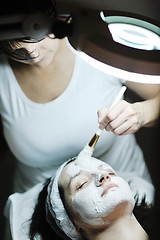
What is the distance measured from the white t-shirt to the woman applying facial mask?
0.23 feet

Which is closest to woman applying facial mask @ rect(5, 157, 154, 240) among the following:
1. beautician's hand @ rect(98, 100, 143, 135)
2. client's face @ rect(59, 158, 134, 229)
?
client's face @ rect(59, 158, 134, 229)

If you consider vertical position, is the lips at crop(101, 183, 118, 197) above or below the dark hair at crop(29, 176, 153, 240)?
above

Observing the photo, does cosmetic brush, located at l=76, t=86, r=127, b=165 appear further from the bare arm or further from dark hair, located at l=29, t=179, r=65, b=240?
dark hair, located at l=29, t=179, r=65, b=240

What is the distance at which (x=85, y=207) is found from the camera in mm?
958

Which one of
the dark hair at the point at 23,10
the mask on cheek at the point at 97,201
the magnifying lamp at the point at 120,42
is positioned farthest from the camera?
the mask on cheek at the point at 97,201

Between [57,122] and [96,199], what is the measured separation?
0.28 m

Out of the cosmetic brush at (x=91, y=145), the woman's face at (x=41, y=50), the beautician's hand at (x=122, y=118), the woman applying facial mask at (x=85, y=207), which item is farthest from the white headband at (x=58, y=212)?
the woman's face at (x=41, y=50)

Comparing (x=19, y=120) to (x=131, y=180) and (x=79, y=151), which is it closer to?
(x=79, y=151)

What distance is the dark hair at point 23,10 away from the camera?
0.78 m

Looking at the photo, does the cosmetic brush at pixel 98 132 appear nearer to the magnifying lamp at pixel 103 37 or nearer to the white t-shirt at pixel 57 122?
the white t-shirt at pixel 57 122

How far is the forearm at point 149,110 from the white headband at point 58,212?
311 mm

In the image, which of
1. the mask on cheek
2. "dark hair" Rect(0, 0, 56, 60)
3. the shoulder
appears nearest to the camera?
"dark hair" Rect(0, 0, 56, 60)

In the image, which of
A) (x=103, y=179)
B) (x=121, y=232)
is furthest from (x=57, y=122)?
(x=121, y=232)

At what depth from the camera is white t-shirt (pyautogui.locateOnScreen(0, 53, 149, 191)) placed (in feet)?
3.55
